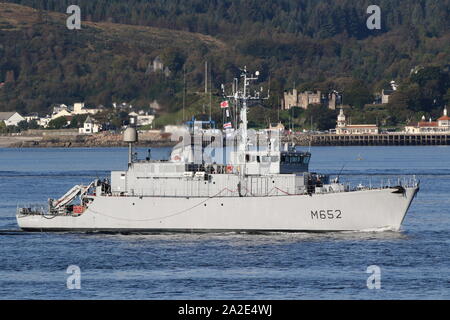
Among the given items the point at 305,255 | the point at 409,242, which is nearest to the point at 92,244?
the point at 305,255

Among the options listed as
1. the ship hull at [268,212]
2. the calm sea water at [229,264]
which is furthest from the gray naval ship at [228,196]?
the calm sea water at [229,264]

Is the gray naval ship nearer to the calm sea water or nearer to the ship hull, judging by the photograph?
the ship hull

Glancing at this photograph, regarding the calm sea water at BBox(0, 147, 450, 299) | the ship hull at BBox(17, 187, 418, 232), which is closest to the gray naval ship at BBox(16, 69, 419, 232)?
the ship hull at BBox(17, 187, 418, 232)

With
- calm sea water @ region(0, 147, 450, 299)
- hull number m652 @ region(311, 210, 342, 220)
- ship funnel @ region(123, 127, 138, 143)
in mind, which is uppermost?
ship funnel @ region(123, 127, 138, 143)

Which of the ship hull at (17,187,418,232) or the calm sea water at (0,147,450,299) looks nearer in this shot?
the calm sea water at (0,147,450,299)

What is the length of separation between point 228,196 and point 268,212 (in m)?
2.10

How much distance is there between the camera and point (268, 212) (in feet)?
177

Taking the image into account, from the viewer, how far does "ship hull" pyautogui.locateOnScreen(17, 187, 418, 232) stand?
5344 centimetres

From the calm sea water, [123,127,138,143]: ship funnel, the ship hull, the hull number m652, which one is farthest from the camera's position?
[123,127,138,143]: ship funnel

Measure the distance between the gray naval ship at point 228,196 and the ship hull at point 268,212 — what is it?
1.9 inches

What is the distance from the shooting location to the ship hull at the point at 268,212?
53.4 m

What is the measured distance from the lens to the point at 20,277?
45.8 m

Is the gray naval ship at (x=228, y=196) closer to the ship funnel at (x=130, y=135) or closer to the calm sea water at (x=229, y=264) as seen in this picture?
the ship funnel at (x=130, y=135)

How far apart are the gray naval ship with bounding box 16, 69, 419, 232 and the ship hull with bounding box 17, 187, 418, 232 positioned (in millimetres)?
47
